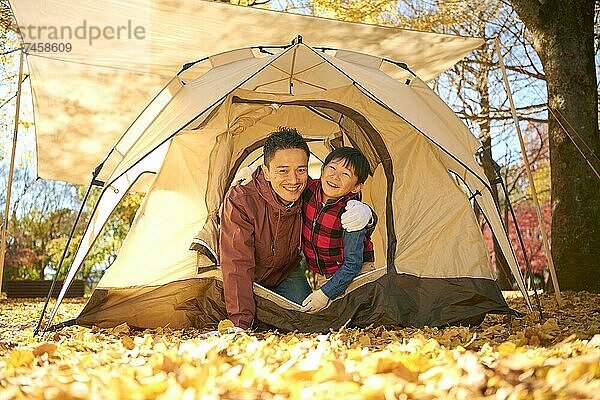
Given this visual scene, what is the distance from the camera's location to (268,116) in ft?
17.1

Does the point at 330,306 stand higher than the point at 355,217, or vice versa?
the point at 355,217

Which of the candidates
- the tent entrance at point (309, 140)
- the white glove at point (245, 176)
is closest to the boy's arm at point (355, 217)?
the tent entrance at point (309, 140)

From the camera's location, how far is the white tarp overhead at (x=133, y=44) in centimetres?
430

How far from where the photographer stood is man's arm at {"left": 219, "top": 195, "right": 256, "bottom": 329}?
3613 mm

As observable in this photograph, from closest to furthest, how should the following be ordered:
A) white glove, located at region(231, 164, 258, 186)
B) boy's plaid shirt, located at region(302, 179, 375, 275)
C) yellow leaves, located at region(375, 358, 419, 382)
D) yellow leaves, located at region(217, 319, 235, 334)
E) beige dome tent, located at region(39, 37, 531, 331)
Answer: yellow leaves, located at region(375, 358, 419, 382) < yellow leaves, located at region(217, 319, 235, 334) < beige dome tent, located at region(39, 37, 531, 331) < boy's plaid shirt, located at region(302, 179, 375, 275) < white glove, located at region(231, 164, 258, 186)

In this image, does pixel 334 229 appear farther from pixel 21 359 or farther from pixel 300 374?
pixel 300 374

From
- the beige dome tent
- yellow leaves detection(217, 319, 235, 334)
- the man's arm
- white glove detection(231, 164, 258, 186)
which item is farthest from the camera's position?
white glove detection(231, 164, 258, 186)

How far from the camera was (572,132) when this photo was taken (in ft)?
20.5

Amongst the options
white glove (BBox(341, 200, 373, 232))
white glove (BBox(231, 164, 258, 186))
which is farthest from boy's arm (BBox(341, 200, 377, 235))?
white glove (BBox(231, 164, 258, 186))

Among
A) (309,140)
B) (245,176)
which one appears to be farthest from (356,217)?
(309,140)

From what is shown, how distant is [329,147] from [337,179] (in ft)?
4.24

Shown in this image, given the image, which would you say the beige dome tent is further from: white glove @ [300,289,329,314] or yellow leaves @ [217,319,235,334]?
yellow leaves @ [217,319,235,334]

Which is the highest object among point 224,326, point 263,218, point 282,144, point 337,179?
point 282,144

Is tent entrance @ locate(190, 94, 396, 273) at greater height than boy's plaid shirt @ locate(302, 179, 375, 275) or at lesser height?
greater
